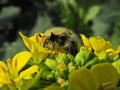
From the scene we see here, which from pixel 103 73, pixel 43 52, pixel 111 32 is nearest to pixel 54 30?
pixel 43 52

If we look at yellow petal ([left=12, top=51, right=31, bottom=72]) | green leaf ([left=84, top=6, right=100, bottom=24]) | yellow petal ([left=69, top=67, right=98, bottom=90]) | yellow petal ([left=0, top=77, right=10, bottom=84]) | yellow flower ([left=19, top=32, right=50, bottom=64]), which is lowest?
yellow petal ([left=69, top=67, right=98, bottom=90])

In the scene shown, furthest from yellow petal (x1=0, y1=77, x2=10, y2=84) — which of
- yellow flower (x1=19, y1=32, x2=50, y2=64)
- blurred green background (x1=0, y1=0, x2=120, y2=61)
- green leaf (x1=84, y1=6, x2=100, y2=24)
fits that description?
green leaf (x1=84, y1=6, x2=100, y2=24)

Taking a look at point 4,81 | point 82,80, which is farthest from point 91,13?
point 82,80

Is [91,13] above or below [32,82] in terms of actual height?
above

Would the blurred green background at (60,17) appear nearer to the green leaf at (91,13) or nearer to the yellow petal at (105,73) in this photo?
the green leaf at (91,13)

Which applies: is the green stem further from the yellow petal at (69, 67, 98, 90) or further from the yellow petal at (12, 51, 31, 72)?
the yellow petal at (69, 67, 98, 90)

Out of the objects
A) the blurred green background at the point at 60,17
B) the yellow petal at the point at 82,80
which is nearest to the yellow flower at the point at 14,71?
the yellow petal at the point at 82,80

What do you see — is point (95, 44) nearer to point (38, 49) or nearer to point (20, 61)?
point (38, 49)
